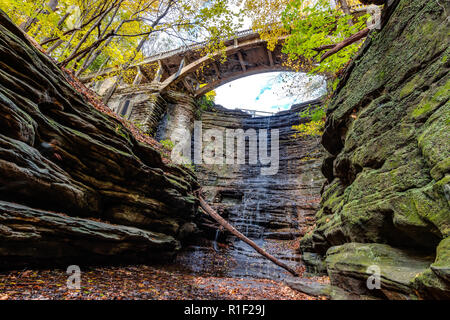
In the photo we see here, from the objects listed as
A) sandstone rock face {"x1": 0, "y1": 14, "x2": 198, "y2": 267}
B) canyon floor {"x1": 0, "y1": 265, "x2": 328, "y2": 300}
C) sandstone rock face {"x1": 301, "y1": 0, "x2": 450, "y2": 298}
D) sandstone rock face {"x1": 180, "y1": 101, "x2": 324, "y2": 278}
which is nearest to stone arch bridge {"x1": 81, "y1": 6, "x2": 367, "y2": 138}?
sandstone rock face {"x1": 180, "y1": 101, "x2": 324, "y2": 278}

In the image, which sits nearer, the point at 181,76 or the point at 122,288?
the point at 122,288

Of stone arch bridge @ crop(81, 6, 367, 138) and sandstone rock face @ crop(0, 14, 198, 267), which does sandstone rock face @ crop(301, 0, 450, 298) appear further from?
stone arch bridge @ crop(81, 6, 367, 138)

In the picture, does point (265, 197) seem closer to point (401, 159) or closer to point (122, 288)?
point (401, 159)

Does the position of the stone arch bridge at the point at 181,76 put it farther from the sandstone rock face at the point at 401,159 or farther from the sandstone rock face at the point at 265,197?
the sandstone rock face at the point at 401,159

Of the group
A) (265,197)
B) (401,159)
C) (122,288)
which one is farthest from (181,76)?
(401,159)

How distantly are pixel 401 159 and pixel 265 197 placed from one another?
493 inches

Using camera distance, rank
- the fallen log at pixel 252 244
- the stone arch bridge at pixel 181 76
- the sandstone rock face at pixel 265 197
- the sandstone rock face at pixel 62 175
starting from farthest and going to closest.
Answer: the stone arch bridge at pixel 181 76 < the sandstone rock face at pixel 265 197 < the fallen log at pixel 252 244 < the sandstone rock face at pixel 62 175

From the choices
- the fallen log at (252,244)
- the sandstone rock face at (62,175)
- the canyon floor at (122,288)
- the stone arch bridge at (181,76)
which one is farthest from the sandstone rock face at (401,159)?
the stone arch bridge at (181,76)

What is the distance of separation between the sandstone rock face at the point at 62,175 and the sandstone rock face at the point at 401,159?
19.8 ft

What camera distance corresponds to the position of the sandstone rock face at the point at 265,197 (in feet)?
31.2

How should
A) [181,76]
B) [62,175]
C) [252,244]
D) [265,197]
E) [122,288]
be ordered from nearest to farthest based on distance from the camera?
1. [122,288]
2. [62,175]
3. [252,244]
4. [265,197]
5. [181,76]

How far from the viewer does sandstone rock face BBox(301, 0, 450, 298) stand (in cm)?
279

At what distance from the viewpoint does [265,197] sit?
52.0ft
